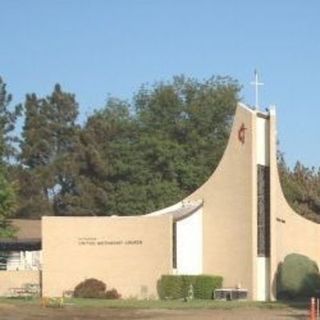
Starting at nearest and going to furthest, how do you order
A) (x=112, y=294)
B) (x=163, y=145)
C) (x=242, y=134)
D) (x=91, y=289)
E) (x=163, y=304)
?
(x=163, y=304) → (x=91, y=289) → (x=112, y=294) → (x=242, y=134) → (x=163, y=145)

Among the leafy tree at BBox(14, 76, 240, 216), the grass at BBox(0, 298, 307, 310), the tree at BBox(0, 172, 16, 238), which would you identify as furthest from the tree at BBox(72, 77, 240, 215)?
the grass at BBox(0, 298, 307, 310)

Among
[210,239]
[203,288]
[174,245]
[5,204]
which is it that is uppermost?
[5,204]

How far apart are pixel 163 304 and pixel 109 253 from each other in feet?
19.1

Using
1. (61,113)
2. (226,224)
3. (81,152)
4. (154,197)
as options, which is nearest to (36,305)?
(226,224)

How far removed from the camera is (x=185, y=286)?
48.9 meters

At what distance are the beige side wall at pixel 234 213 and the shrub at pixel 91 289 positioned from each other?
587cm

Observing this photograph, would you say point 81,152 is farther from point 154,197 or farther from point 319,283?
point 319,283

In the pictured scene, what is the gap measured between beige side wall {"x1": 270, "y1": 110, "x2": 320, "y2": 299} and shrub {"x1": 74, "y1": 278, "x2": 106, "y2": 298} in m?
8.71

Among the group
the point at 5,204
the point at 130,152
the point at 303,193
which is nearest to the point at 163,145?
the point at 130,152

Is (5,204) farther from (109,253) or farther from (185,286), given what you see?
(185,286)

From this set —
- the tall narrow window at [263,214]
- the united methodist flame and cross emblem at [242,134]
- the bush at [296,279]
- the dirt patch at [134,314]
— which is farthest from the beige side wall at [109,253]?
the dirt patch at [134,314]

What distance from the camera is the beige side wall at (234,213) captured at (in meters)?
48.8

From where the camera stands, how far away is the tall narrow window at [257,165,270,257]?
49.3m

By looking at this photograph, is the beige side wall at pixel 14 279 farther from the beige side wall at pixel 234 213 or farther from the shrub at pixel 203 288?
the beige side wall at pixel 234 213
